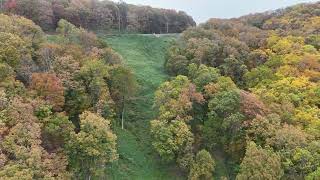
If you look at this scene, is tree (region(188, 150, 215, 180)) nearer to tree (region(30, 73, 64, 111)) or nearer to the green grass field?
the green grass field

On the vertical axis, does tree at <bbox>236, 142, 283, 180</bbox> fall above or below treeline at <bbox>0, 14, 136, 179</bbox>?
below

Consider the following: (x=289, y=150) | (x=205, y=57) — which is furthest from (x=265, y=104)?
(x=205, y=57)

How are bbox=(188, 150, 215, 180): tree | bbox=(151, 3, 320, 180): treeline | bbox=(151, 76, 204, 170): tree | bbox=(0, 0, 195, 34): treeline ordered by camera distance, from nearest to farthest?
bbox=(151, 3, 320, 180): treeline → bbox=(188, 150, 215, 180): tree → bbox=(151, 76, 204, 170): tree → bbox=(0, 0, 195, 34): treeline

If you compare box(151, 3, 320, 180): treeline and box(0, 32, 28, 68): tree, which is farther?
box(0, 32, 28, 68): tree

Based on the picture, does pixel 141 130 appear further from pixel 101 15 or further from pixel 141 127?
pixel 101 15

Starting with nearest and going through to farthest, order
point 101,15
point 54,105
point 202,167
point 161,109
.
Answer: point 54,105 → point 202,167 → point 161,109 → point 101,15

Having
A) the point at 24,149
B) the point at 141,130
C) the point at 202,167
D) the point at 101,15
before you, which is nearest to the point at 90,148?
the point at 24,149

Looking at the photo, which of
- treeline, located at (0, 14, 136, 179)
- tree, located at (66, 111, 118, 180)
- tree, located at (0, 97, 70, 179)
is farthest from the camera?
tree, located at (66, 111, 118, 180)

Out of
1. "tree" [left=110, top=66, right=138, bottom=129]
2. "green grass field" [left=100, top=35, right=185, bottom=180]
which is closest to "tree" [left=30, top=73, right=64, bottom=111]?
"tree" [left=110, top=66, right=138, bottom=129]
